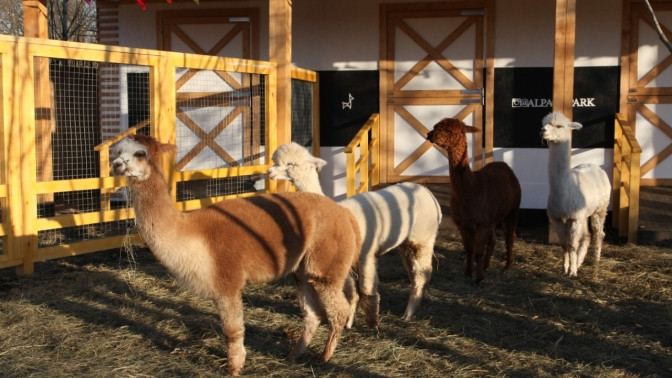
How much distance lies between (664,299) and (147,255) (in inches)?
217

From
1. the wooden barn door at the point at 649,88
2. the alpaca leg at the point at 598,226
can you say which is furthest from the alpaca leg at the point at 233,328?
the wooden barn door at the point at 649,88

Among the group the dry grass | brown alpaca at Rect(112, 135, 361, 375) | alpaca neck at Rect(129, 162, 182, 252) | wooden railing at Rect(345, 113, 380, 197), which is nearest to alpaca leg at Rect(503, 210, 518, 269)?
the dry grass

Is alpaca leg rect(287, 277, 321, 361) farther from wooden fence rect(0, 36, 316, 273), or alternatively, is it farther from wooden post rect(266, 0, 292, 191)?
wooden post rect(266, 0, 292, 191)

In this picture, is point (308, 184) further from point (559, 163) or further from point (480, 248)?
point (559, 163)

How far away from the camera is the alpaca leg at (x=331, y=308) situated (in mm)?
4789

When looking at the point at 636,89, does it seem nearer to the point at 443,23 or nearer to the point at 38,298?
the point at 443,23

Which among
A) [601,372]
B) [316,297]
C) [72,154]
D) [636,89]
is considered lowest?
[601,372]

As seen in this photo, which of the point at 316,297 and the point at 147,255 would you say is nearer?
the point at 316,297

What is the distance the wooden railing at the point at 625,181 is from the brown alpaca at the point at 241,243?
509 centimetres

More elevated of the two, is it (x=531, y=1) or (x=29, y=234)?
(x=531, y=1)

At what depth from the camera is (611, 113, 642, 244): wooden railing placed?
8797 mm

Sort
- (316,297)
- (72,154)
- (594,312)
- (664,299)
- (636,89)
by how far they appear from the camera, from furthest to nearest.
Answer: (636,89) < (72,154) < (664,299) < (594,312) < (316,297)

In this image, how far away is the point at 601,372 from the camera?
15.4ft

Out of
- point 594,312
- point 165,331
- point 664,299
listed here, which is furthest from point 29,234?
point 664,299
